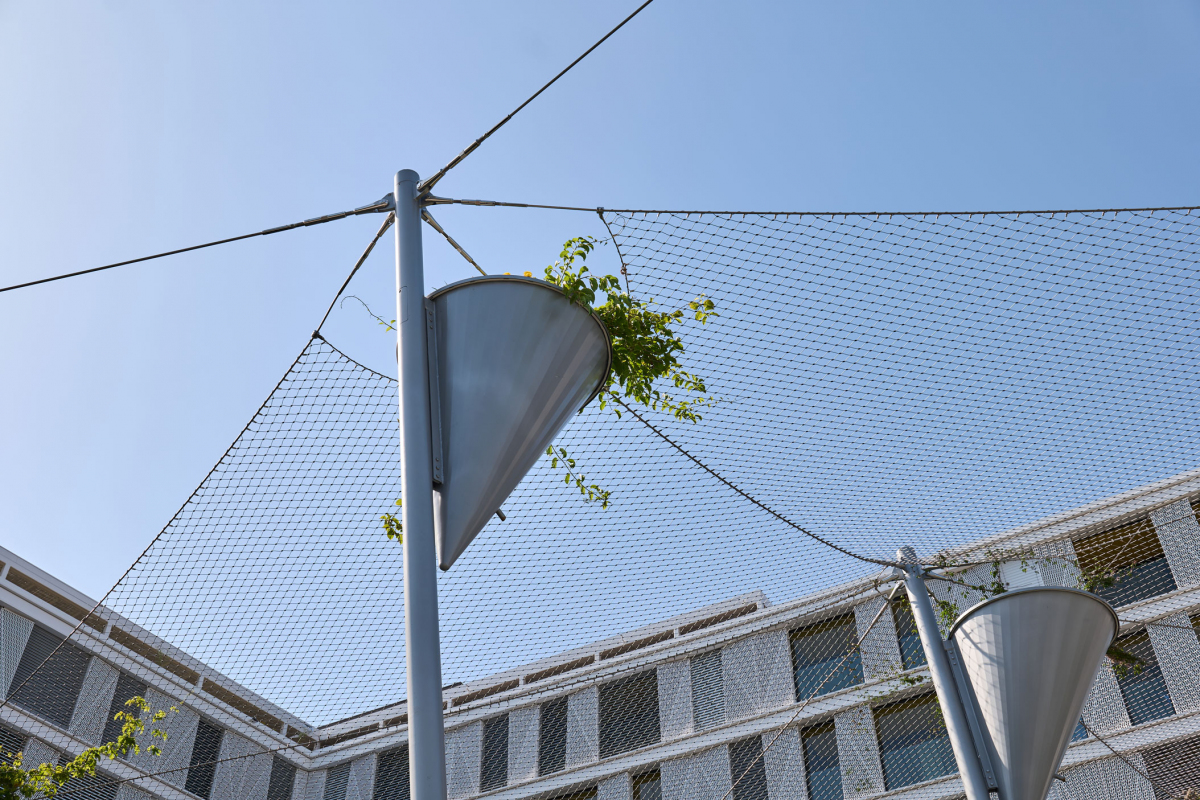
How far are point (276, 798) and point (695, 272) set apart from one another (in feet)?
58.4

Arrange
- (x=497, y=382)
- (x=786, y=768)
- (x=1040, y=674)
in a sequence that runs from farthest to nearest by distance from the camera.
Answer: (x=786, y=768), (x=1040, y=674), (x=497, y=382)

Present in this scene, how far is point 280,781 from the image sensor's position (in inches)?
763

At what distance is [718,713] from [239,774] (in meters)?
8.51

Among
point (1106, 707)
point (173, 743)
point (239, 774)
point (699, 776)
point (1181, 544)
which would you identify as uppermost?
point (1181, 544)

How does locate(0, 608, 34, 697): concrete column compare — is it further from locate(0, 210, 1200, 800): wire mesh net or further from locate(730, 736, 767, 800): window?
locate(730, 736, 767, 800): window

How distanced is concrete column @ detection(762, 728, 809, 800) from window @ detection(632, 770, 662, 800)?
6.87 feet

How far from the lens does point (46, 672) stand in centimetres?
1457

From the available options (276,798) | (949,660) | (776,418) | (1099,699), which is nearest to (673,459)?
(776,418)

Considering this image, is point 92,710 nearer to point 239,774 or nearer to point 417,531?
point 239,774

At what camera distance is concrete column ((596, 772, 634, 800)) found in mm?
18094

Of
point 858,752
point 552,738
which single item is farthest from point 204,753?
point 858,752

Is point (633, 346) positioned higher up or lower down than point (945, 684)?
higher up

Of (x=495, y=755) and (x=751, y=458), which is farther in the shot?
(x=495, y=755)

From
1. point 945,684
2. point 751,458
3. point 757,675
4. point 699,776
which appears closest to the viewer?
point 945,684
